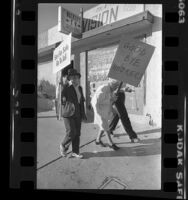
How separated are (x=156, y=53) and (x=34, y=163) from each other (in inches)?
81.9

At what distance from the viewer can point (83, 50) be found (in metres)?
3.17

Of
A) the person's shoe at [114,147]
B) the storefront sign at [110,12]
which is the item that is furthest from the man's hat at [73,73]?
the person's shoe at [114,147]

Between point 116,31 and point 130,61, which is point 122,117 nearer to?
point 130,61

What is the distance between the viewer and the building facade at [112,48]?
292 cm

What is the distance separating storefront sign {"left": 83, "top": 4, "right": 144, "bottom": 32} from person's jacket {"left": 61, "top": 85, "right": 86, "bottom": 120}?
2.98 feet

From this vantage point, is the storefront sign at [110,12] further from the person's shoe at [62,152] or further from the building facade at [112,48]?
the person's shoe at [62,152]

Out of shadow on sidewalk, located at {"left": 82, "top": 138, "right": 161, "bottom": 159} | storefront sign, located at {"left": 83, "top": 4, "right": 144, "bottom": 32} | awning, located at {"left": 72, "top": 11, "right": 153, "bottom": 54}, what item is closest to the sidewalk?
shadow on sidewalk, located at {"left": 82, "top": 138, "right": 161, "bottom": 159}

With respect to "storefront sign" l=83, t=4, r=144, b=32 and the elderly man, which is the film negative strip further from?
the elderly man

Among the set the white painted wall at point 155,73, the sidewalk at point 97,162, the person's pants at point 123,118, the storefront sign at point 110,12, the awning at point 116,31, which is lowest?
the sidewalk at point 97,162

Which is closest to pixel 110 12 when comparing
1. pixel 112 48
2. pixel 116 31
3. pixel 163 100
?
pixel 116 31

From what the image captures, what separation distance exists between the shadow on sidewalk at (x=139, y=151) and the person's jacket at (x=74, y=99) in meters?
0.51
